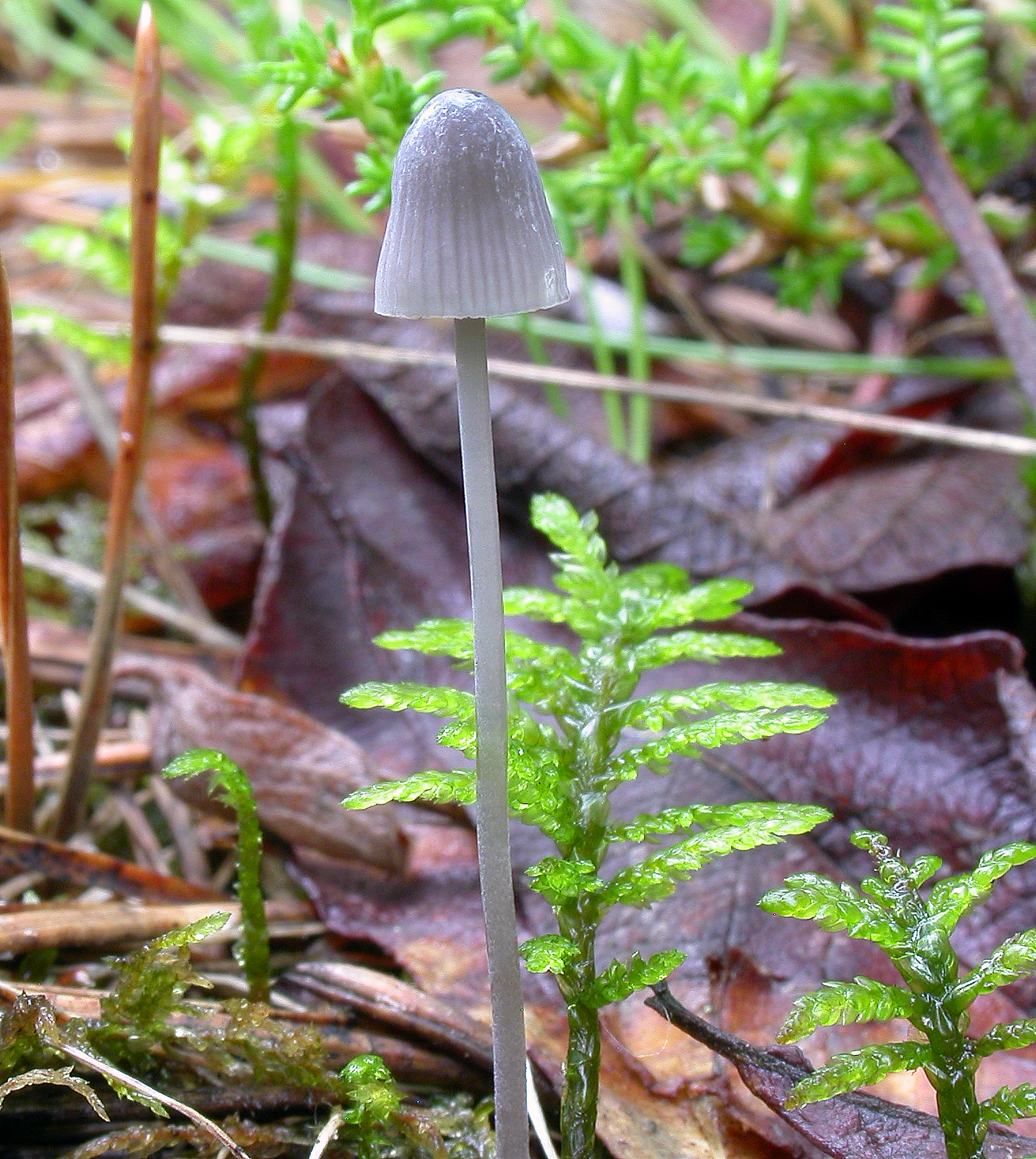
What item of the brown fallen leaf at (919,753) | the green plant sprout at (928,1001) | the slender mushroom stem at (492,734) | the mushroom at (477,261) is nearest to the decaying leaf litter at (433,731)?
the brown fallen leaf at (919,753)

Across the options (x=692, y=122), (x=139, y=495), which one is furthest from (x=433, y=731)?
(x=692, y=122)

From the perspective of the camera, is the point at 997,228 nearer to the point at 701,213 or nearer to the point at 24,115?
the point at 701,213

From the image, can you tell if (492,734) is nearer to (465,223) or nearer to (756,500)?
(465,223)

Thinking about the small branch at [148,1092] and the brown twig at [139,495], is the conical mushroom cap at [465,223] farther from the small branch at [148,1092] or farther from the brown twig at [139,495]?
the brown twig at [139,495]

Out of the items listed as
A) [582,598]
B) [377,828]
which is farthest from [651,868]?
[377,828]

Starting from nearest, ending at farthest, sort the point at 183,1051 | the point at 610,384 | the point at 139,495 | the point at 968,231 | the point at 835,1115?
the point at 835,1115, the point at 183,1051, the point at 968,231, the point at 610,384, the point at 139,495

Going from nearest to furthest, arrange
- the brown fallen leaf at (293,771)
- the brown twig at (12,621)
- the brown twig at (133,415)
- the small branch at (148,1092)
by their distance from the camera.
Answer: the small branch at (148,1092) → the brown twig at (12,621) → the brown twig at (133,415) → the brown fallen leaf at (293,771)
